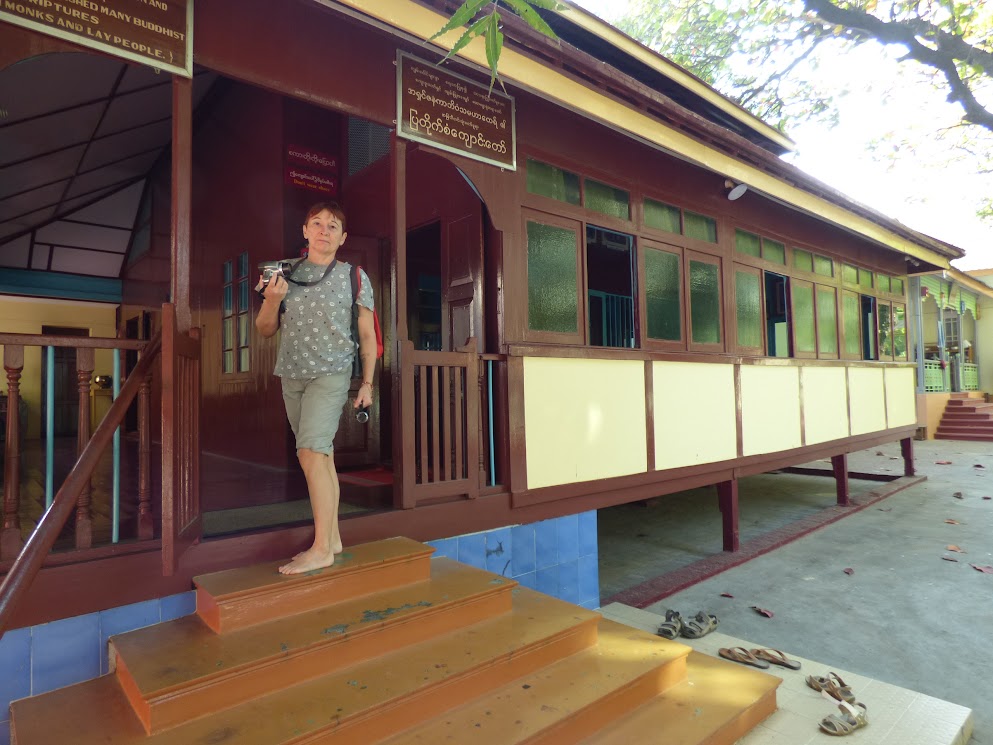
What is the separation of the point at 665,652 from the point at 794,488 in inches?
306

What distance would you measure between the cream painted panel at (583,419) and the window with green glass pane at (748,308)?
1917 millimetres

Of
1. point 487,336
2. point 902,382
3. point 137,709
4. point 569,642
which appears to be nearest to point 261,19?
point 487,336

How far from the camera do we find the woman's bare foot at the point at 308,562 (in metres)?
2.58

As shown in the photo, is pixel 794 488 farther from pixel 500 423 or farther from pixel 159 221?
pixel 159 221

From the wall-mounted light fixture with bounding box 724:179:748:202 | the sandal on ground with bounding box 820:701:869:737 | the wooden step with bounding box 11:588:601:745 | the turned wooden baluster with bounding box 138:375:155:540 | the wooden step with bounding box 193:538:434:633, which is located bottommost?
the sandal on ground with bounding box 820:701:869:737

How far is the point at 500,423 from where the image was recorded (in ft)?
12.9

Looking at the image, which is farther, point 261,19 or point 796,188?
point 796,188

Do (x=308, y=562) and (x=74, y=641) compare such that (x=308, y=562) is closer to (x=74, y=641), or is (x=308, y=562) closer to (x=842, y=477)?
(x=74, y=641)

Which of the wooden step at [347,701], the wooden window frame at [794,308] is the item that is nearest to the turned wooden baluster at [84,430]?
the wooden step at [347,701]

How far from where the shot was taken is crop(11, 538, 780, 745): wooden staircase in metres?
1.91

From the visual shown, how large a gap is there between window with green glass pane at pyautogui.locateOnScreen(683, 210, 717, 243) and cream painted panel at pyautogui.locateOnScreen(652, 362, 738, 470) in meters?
1.28

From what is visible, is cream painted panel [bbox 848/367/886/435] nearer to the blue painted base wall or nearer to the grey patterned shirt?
the blue painted base wall

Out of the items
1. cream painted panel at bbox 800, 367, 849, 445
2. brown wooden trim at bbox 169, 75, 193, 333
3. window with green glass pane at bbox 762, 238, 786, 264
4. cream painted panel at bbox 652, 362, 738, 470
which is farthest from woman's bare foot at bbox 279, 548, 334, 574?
cream painted panel at bbox 800, 367, 849, 445

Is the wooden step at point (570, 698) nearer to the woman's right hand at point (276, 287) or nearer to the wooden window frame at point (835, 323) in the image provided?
the woman's right hand at point (276, 287)
